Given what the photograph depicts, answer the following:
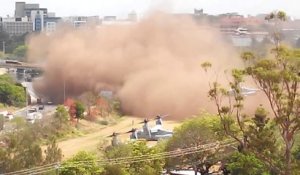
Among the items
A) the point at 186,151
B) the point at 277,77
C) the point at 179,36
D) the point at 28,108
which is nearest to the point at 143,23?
the point at 179,36

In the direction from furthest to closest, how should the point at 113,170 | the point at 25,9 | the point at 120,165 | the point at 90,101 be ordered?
the point at 25,9
the point at 90,101
the point at 120,165
the point at 113,170

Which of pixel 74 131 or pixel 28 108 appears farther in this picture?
pixel 28 108

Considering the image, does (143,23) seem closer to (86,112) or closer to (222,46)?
(222,46)

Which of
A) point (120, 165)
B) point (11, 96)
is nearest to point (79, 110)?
point (11, 96)

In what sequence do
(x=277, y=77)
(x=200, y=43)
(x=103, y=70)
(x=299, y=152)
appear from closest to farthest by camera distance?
(x=277, y=77), (x=299, y=152), (x=103, y=70), (x=200, y=43)

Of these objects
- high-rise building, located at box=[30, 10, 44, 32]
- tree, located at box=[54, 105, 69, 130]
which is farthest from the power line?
high-rise building, located at box=[30, 10, 44, 32]

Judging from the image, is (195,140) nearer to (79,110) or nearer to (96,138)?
(96,138)

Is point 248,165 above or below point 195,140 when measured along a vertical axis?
above
